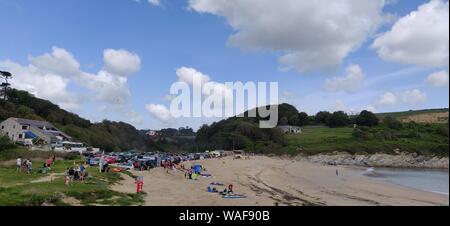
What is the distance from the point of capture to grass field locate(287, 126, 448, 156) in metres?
98.2

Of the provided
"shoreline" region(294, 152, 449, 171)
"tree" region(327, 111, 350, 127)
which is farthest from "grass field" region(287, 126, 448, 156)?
"tree" region(327, 111, 350, 127)

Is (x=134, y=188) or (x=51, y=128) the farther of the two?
(x=51, y=128)

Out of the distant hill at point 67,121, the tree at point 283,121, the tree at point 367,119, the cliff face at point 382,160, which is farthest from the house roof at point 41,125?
the tree at point 367,119

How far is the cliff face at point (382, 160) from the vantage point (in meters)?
93.8

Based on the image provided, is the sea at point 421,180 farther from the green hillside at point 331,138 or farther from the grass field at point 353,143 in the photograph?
the green hillside at point 331,138

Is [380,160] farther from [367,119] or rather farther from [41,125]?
[41,125]

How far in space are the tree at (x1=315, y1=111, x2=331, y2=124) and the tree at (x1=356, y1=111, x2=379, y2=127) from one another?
50.5 ft

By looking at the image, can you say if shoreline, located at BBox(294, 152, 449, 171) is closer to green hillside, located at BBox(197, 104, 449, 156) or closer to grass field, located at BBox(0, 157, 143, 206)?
green hillside, located at BBox(197, 104, 449, 156)

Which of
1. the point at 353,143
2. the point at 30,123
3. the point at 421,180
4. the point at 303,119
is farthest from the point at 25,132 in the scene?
the point at 303,119

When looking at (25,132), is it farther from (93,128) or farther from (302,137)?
(302,137)

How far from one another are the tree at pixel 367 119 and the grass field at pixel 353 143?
525 inches

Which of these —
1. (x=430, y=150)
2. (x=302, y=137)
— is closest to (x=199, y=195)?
(x=430, y=150)
